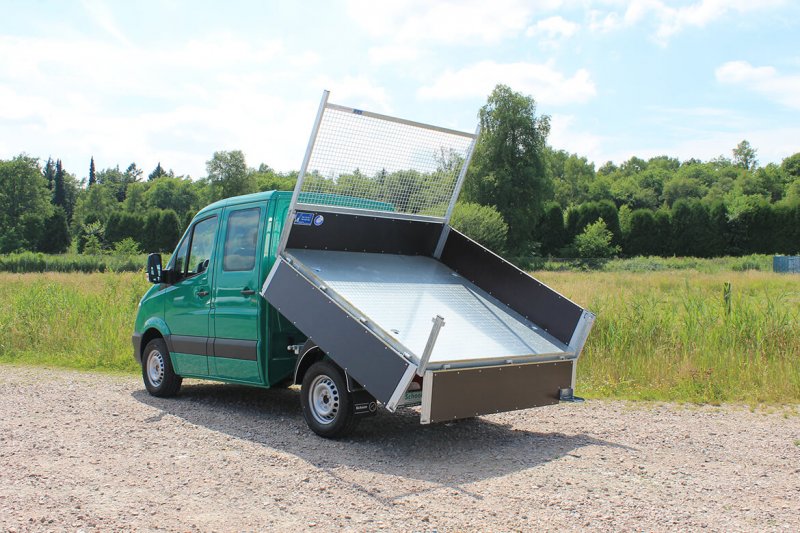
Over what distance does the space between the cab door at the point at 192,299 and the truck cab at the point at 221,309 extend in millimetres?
11

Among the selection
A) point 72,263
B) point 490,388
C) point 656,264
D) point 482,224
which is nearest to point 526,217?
point 482,224

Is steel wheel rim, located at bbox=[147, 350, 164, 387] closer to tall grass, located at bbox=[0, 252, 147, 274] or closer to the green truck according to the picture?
the green truck

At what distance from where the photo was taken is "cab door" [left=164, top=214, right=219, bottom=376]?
325 inches

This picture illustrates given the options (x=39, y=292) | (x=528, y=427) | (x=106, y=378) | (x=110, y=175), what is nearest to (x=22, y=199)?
(x=110, y=175)

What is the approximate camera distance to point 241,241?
7871mm

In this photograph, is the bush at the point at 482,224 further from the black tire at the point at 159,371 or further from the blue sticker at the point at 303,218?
the blue sticker at the point at 303,218

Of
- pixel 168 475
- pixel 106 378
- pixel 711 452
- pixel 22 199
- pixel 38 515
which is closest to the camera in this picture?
pixel 38 515

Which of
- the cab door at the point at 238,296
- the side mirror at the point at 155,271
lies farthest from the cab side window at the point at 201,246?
the side mirror at the point at 155,271

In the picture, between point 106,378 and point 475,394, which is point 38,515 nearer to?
point 475,394

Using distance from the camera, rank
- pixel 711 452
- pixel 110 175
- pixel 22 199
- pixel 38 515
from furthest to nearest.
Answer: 1. pixel 110 175
2. pixel 22 199
3. pixel 711 452
4. pixel 38 515

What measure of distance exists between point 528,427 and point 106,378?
6.76 metres

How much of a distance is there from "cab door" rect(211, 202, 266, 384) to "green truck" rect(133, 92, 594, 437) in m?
0.02

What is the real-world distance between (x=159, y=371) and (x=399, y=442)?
3.82 m

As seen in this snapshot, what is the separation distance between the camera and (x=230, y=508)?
491cm
